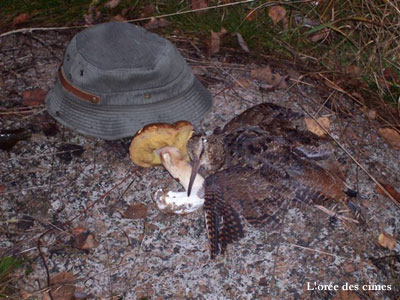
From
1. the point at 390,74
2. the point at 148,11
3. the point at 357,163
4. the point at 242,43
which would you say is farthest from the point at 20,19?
the point at 390,74

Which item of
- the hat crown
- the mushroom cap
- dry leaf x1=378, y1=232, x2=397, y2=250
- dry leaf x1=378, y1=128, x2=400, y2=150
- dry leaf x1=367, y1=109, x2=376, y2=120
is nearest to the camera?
the mushroom cap

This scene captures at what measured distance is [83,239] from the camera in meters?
2.60

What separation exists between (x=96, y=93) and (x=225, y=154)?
3.24ft

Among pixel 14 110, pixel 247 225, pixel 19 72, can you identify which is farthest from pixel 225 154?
pixel 19 72

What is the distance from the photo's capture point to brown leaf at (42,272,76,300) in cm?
234

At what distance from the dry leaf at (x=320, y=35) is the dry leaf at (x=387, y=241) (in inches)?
87.2

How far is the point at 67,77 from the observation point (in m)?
2.93

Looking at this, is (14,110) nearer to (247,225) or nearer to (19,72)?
(19,72)

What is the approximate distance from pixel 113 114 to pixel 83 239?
2.95 ft

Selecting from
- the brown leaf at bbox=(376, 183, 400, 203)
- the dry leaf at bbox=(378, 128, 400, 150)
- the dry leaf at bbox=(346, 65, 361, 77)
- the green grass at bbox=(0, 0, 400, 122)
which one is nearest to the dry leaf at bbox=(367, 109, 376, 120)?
the dry leaf at bbox=(378, 128, 400, 150)

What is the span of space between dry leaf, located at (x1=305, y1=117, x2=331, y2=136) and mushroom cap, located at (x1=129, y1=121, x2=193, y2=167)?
1.14 metres

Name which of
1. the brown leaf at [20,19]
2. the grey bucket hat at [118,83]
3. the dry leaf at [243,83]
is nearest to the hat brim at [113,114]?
the grey bucket hat at [118,83]

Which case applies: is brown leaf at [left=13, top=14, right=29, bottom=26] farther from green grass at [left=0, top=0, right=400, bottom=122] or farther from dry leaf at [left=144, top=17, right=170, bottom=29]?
dry leaf at [left=144, top=17, right=170, bottom=29]

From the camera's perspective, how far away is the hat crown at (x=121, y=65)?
2.77m
